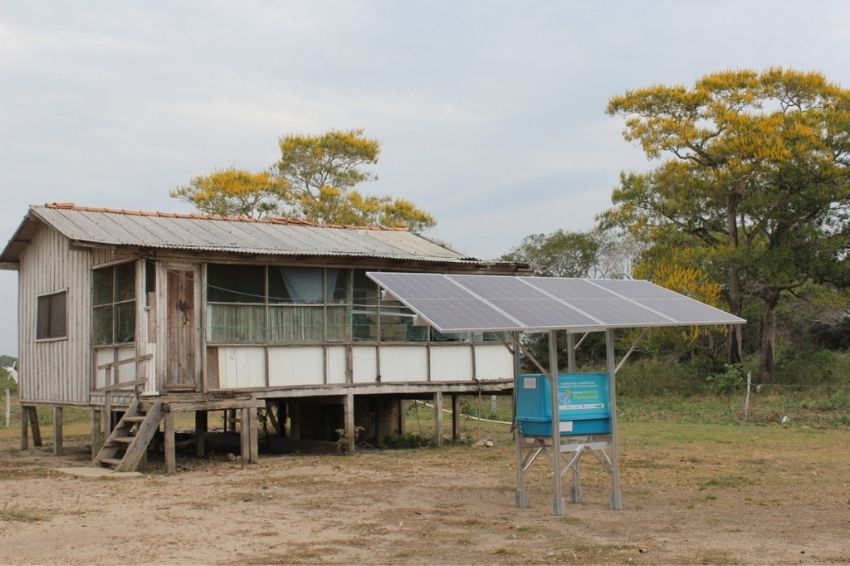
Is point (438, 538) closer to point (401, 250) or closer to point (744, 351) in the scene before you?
point (401, 250)

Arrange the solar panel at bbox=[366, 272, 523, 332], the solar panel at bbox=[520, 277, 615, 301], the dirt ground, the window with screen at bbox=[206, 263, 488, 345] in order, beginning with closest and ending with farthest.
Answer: the dirt ground < the solar panel at bbox=[366, 272, 523, 332] < the solar panel at bbox=[520, 277, 615, 301] < the window with screen at bbox=[206, 263, 488, 345]

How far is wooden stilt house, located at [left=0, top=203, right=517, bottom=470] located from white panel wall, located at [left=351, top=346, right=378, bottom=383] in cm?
3

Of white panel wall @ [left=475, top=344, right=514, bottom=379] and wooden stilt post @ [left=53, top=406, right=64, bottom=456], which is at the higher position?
white panel wall @ [left=475, top=344, right=514, bottom=379]

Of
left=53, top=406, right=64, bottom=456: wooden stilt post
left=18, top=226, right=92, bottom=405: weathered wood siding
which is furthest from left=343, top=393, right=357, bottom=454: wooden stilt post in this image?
left=53, top=406, right=64, bottom=456: wooden stilt post

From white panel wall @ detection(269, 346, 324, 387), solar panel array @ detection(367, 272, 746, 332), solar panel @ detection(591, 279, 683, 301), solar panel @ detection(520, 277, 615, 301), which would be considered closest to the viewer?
solar panel array @ detection(367, 272, 746, 332)

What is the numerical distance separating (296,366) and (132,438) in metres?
3.35

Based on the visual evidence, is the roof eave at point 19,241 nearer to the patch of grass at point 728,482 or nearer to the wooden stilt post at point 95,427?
the wooden stilt post at point 95,427

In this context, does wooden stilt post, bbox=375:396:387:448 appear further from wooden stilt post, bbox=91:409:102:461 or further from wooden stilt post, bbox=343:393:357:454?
wooden stilt post, bbox=91:409:102:461

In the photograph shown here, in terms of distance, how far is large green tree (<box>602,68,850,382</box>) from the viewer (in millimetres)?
30328

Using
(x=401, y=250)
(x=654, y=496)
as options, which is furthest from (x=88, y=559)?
(x=401, y=250)

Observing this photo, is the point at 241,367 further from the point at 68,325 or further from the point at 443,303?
the point at 443,303

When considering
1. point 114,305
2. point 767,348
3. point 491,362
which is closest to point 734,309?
point 767,348

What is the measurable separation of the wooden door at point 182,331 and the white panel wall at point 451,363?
200 inches

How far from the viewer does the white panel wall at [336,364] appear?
18875 mm
